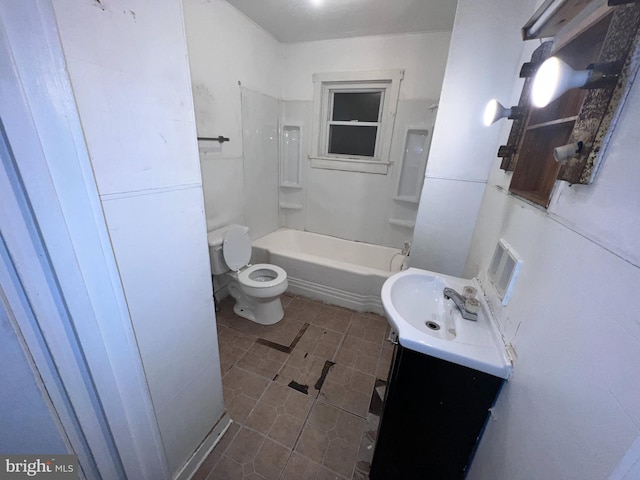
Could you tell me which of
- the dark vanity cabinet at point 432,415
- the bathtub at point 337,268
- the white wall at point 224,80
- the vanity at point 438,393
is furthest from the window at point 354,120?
the dark vanity cabinet at point 432,415

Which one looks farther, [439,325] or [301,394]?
[301,394]

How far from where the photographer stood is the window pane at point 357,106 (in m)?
2.58

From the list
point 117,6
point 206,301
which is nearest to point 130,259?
point 206,301

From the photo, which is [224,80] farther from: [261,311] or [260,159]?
[261,311]

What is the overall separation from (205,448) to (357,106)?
303 centimetres

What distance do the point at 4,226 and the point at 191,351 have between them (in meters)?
0.75

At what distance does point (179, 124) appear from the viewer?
2.74ft

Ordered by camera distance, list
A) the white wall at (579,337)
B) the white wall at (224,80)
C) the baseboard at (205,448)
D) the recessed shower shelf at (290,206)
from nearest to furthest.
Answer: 1. the white wall at (579,337)
2. the baseboard at (205,448)
3. the white wall at (224,80)
4. the recessed shower shelf at (290,206)

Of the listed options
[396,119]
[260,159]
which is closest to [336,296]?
[260,159]

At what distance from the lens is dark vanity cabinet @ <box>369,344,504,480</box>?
0.87 metres

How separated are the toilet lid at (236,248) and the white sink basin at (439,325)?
138 centimetres

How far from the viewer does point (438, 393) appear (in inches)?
35.2

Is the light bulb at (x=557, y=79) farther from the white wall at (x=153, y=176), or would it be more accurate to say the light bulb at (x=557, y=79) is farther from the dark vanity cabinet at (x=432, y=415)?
the white wall at (x=153, y=176)

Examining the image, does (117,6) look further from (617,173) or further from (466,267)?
(466,267)
